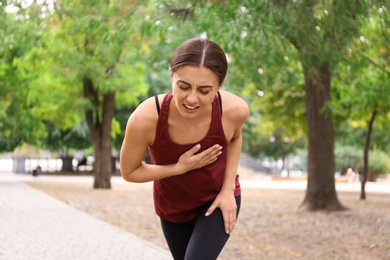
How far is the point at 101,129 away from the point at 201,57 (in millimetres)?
25135

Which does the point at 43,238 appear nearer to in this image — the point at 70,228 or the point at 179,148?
the point at 70,228

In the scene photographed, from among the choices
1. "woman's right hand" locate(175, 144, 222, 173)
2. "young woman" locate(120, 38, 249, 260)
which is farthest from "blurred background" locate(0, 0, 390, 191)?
"woman's right hand" locate(175, 144, 222, 173)

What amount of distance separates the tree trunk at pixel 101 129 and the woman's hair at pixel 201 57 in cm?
2453

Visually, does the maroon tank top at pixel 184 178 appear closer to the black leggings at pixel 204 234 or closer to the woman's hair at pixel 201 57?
the black leggings at pixel 204 234

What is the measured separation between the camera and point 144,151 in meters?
3.37

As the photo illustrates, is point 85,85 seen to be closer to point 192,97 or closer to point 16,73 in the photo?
point 16,73

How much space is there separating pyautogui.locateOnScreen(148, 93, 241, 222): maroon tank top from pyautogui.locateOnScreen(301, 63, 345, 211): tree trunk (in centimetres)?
1298

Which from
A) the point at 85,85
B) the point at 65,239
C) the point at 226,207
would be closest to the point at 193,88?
the point at 226,207

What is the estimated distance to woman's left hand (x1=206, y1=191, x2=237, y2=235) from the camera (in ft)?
11.3

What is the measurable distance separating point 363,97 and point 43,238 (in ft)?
31.8

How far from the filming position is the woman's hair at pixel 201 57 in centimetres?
301

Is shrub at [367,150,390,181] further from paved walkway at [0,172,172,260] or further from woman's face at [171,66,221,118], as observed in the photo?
woman's face at [171,66,221,118]

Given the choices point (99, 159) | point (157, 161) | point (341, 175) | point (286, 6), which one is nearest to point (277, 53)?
point (286, 6)

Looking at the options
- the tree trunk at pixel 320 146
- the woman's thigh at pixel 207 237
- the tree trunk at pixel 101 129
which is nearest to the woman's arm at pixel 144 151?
the woman's thigh at pixel 207 237
